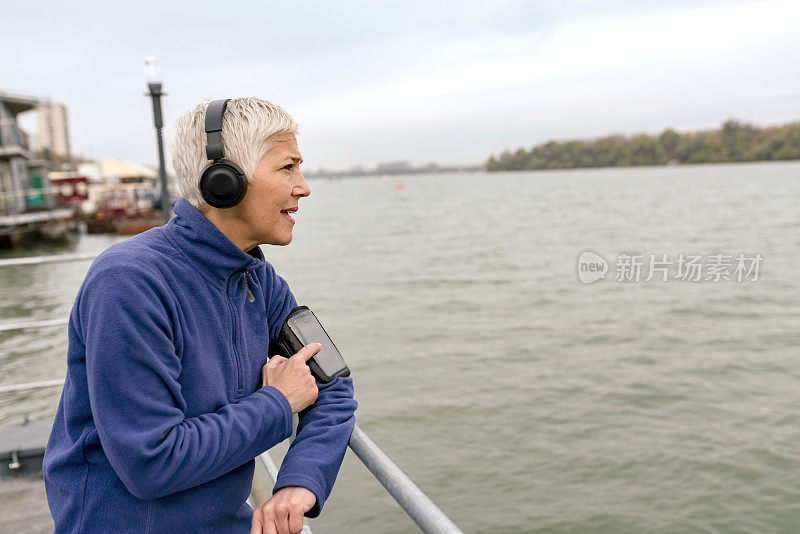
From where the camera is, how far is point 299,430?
1676 millimetres

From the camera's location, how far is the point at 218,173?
1.44m

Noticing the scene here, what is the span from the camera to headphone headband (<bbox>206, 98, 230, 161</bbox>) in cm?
146

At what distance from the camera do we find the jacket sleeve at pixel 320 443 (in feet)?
5.12

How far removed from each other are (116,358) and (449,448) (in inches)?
253

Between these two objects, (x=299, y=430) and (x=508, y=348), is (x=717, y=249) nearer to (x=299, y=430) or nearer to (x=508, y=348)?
(x=508, y=348)

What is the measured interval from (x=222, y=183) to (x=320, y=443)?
2.31 ft

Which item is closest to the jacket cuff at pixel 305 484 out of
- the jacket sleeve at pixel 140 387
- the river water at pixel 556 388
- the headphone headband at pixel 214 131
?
the jacket sleeve at pixel 140 387

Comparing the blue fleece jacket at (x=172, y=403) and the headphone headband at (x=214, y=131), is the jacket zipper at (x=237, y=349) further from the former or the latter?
the headphone headband at (x=214, y=131)

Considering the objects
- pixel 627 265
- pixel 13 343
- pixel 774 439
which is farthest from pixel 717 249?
pixel 13 343

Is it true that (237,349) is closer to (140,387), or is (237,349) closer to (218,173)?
(140,387)

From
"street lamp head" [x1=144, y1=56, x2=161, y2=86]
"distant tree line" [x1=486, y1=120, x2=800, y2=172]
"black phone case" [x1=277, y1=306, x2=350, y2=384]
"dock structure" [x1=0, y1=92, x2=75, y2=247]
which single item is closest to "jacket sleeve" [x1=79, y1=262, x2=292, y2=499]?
"black phone case" [x1=277, y1=306, x2=350, y2=384]

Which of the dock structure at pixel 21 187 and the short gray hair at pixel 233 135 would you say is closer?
the short gray hair at pixel 233 135

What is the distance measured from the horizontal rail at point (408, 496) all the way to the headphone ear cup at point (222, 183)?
0.67 m

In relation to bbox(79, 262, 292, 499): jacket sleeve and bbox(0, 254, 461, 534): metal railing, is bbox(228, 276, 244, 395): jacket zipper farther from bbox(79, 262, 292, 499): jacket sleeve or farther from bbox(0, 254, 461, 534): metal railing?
bbox(0, 254, 461, 534): metal railing
